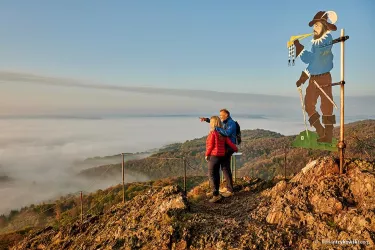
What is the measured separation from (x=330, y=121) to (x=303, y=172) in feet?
5.36

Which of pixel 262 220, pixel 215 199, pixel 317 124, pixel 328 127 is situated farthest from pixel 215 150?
pixel 328 127

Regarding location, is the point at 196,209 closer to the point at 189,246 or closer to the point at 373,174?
the point at 189,246

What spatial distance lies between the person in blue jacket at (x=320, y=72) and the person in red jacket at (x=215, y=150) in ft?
8.39

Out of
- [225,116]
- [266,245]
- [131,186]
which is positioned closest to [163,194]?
[225,116]

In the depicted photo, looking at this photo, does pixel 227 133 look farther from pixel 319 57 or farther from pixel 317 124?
pixel 319 57

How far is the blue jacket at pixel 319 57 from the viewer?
336 inches

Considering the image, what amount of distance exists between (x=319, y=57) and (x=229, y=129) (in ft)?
10.6

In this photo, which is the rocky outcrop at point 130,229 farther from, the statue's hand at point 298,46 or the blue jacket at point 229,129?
the statue's hand at point 298,46

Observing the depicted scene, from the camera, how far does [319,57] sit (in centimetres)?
880

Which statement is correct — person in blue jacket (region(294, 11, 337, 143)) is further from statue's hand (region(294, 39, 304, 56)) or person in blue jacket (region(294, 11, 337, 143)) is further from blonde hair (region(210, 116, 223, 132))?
blonde hair (region(210, 116, 223, 132))

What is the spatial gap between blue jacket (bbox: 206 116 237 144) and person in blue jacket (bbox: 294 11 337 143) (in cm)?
224

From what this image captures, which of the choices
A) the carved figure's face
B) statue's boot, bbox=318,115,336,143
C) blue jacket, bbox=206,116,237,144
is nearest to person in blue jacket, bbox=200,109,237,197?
blue jacket, bbox=206,116,237,144

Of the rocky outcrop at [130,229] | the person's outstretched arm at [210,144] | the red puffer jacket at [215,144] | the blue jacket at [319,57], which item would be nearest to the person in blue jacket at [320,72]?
the blue jacket at [319,57]

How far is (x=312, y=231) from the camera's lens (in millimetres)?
6297
